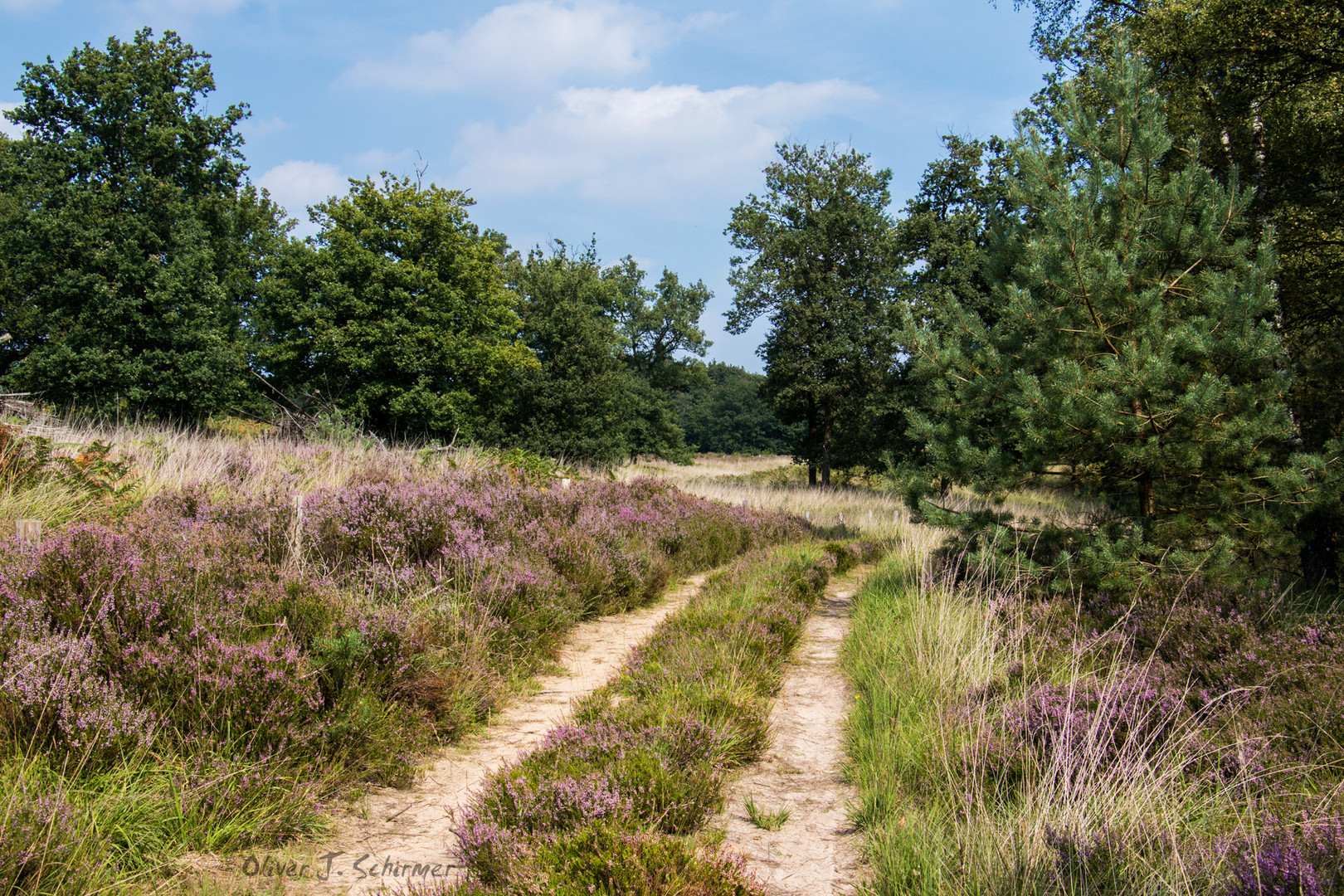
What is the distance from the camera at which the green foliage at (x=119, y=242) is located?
21.6 meters

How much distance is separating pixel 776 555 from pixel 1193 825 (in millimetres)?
7823

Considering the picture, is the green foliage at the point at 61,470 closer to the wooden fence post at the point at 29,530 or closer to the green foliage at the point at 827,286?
the wooden fence post at the point at 29,530

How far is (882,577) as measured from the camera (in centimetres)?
904

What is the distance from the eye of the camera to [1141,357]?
535cm

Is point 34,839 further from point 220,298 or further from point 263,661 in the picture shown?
point 220,298

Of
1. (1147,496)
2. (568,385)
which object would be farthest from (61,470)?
(568,385)

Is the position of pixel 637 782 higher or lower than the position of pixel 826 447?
lower

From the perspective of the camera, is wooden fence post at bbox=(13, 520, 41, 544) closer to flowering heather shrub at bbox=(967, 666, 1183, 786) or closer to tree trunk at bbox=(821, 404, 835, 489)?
flowering heather shrub at bbox=(967, 666, 1183, 786)

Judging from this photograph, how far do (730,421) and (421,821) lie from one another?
10476 centimetres

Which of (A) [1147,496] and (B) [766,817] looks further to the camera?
(A) [1147,496]

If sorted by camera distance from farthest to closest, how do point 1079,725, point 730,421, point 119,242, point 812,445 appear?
point 730,421 → point 812,445 → point 119,242 → point 1079,725

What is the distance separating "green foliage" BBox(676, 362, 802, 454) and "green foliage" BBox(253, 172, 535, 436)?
7142 centimetres

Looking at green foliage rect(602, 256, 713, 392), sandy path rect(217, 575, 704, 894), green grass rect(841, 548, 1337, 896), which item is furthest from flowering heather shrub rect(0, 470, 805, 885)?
green foliage rect(602, 256, 713, 392)

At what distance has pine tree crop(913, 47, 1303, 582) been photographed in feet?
17.2
